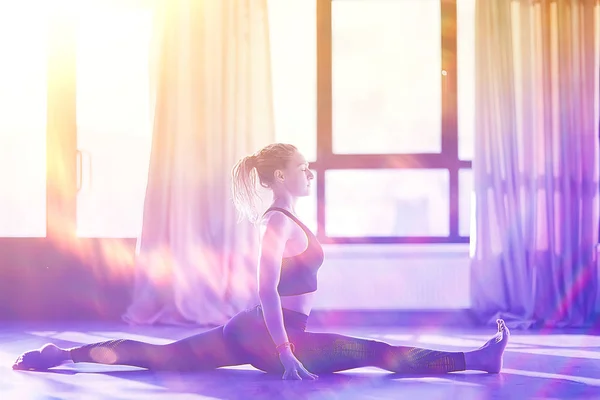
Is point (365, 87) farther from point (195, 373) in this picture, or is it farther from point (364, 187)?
point (195, 373)

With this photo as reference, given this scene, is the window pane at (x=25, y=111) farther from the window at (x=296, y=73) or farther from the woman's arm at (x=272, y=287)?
the woman's arm at (x=272, y=287)

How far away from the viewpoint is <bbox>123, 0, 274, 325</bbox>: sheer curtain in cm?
425

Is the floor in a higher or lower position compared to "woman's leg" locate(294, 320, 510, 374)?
lower

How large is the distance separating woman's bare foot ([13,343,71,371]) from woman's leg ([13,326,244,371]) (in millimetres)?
25

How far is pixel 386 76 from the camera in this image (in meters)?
4.76

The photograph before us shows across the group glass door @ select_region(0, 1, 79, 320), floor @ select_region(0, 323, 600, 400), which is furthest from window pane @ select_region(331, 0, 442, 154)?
floor @ select_region(0, 323, 600, 400)

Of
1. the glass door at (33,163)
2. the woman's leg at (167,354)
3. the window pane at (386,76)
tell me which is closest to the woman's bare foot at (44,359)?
the woman's leg at (167,354)

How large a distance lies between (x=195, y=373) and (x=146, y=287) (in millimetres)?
1700

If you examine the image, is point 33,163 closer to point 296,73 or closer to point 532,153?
point 296,73

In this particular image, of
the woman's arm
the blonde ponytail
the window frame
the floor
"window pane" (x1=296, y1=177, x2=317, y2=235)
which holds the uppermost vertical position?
the window frame

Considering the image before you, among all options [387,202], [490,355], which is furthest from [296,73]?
[490,355]

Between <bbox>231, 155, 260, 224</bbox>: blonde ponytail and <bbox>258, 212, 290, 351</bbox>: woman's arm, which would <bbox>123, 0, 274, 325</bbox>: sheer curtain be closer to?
<bbox>231, 155, 260, 224</bbox>: blonde ponytail

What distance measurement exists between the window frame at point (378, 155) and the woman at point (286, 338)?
6.77 ft

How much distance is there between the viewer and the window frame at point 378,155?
4.54 m
